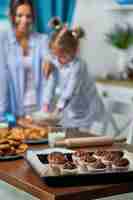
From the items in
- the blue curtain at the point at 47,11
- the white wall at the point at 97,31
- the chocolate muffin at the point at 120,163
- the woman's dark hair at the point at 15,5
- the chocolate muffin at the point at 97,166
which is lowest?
the white wall at the point at 97,31

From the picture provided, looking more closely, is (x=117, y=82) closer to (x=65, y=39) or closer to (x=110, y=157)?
(x=65, y=39)

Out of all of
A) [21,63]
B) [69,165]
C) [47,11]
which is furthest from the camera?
[47,11]

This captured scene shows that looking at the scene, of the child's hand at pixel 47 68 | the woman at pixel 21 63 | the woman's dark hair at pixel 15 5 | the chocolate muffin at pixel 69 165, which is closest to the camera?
the chocolate muffin at pixel 69 165

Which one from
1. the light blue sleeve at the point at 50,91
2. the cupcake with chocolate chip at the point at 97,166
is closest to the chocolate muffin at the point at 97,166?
the cupcake with chocolate chip at the point at 97,166

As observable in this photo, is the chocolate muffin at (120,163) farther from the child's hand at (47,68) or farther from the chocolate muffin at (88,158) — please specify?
the child's hand at (47,68)

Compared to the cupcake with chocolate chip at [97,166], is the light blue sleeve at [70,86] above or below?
below

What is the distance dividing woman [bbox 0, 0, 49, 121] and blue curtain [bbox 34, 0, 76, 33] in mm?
359

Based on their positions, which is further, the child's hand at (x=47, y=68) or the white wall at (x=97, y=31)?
the white wall at (x=97, y=31)

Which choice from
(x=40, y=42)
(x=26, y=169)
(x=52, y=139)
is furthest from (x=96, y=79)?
(x=26, y=169)

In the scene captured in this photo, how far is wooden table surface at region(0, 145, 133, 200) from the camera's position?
63.1 inches

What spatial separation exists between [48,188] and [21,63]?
2551mm

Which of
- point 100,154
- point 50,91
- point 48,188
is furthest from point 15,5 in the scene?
point 48,188

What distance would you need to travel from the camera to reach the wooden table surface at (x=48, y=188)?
160 centimetres

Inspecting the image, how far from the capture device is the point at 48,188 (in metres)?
1.65
